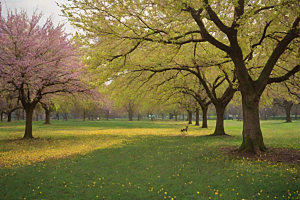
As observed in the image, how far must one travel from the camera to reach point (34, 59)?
52.7 ft

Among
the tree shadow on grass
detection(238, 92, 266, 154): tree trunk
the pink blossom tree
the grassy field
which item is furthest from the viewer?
the pink blossom tree

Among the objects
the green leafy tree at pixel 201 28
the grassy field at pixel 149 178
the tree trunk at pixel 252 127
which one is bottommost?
the grassy field at pixel 149 178

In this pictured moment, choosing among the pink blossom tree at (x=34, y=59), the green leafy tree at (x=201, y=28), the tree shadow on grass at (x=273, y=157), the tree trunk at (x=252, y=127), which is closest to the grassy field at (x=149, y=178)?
the tree shadow on grass at (x=273, y=157)

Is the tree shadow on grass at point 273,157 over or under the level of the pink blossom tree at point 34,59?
under

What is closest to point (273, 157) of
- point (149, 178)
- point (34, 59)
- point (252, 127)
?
point (252, 127)

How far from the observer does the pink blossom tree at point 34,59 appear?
15.3 metres

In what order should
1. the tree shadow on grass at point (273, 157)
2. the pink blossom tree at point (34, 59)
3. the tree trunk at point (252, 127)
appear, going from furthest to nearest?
the pink blossom tree at point (34, 59) < the tree trunk at point (252, 127) < the tree shadow on grass at point (273, 157)

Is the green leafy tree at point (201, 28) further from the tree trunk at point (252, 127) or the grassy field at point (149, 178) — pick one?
the grassy field at point (149, 178)

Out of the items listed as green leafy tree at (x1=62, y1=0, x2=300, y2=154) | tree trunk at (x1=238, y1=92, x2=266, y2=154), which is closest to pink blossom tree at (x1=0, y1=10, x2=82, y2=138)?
green leafy tree at (x1=62, y1=0, x2=300, y2=154)

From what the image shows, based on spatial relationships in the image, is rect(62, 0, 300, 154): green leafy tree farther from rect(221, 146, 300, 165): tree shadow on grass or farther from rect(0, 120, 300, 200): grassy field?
rect(0, 120, 300, 200): grassy field

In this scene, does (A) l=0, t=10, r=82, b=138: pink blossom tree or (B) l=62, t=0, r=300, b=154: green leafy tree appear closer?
(B) l=62, t=0, r=300, b=154: green leafy tree

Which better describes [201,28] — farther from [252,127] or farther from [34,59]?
[34,59]

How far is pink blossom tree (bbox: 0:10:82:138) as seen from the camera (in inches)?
603

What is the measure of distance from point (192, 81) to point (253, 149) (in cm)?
1238
